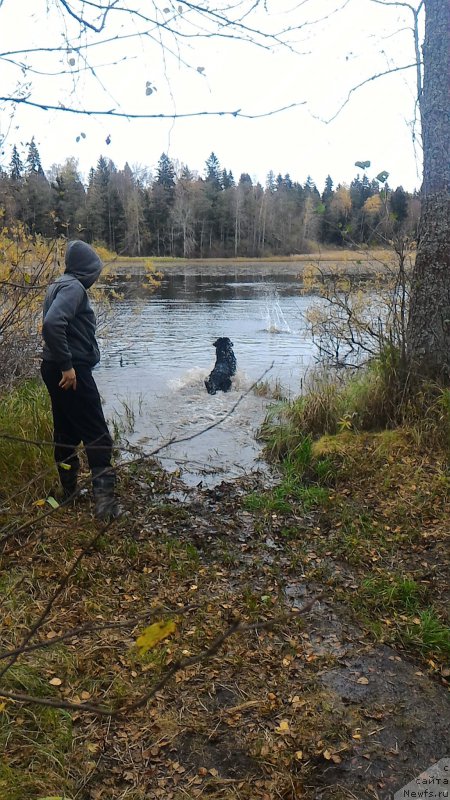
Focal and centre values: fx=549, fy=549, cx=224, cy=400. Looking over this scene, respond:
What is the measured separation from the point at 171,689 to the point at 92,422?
2278mm

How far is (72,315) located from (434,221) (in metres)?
4.11

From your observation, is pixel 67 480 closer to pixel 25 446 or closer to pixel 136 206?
pixel 25 446

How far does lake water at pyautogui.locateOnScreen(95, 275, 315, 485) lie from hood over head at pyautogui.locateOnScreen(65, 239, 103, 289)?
5.35ft

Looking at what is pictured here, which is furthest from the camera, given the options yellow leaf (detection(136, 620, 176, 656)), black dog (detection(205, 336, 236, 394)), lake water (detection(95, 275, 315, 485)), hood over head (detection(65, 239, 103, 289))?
black dog (detection(205, 336, 236, 394))

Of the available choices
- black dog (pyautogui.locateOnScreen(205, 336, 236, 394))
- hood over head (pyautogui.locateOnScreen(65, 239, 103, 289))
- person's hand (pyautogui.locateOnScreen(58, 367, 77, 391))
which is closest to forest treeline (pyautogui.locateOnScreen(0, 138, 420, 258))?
hood over head (pyautogui.locateOnScreen(65, 239, 103, 289))

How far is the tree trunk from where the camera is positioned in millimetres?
5938

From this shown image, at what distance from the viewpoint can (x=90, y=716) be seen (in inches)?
106

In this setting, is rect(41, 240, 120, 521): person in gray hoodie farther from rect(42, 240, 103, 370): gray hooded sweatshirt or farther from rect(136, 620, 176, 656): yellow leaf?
rect(136, 620, 176, 656): yellow leaf

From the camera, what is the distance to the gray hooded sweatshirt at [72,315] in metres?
4.18

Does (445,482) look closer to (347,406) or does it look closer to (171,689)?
(347,406)

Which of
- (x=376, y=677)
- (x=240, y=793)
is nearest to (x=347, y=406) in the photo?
(x=376, y=677)

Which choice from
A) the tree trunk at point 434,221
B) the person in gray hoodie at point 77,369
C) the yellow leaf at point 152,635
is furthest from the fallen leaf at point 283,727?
the tree trunk at point 434,221

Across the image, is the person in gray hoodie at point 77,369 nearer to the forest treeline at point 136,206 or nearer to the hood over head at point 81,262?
the hood over head at point 81,262

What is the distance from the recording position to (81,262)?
446 centimetres
